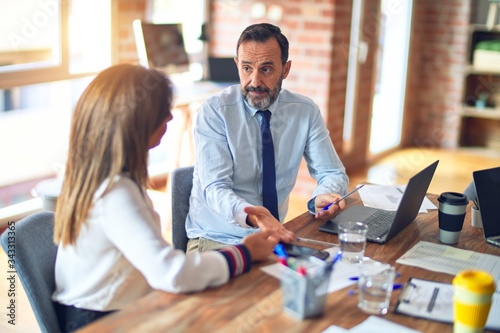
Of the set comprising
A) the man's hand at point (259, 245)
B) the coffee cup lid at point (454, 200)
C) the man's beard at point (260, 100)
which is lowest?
the man's hand at point (259, 245)

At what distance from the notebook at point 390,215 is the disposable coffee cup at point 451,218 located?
90mm

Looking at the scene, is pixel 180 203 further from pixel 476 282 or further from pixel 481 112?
pixel 481 112

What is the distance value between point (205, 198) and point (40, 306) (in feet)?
2.54

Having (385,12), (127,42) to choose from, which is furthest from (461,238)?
(385,12)

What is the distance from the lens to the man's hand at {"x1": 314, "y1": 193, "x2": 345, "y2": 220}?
2.13 meters

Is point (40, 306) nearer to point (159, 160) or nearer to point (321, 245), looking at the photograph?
point (321, 245)

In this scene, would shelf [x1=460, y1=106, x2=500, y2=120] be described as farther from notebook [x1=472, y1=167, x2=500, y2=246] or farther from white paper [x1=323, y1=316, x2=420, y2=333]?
white paper [x1=323, y1=316, x2=420, y2=333]

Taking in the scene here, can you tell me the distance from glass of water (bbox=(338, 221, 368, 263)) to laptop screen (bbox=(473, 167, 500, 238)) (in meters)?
0.43

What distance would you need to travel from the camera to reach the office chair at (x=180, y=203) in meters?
2.33

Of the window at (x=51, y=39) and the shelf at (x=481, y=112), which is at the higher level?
the window at (x=51, y=39)

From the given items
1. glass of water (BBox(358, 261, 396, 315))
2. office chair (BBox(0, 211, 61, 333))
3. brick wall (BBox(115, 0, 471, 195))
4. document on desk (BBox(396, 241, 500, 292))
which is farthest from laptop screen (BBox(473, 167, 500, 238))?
brick wall (BBox(115, 0, 471, 195))

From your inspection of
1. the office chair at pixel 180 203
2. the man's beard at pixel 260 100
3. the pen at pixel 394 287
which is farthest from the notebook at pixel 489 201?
the office chair at pixel 180 203

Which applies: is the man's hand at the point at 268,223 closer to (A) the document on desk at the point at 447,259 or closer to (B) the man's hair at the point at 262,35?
(A) the document on desk at the point at 447,259

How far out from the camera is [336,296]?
1.56m
